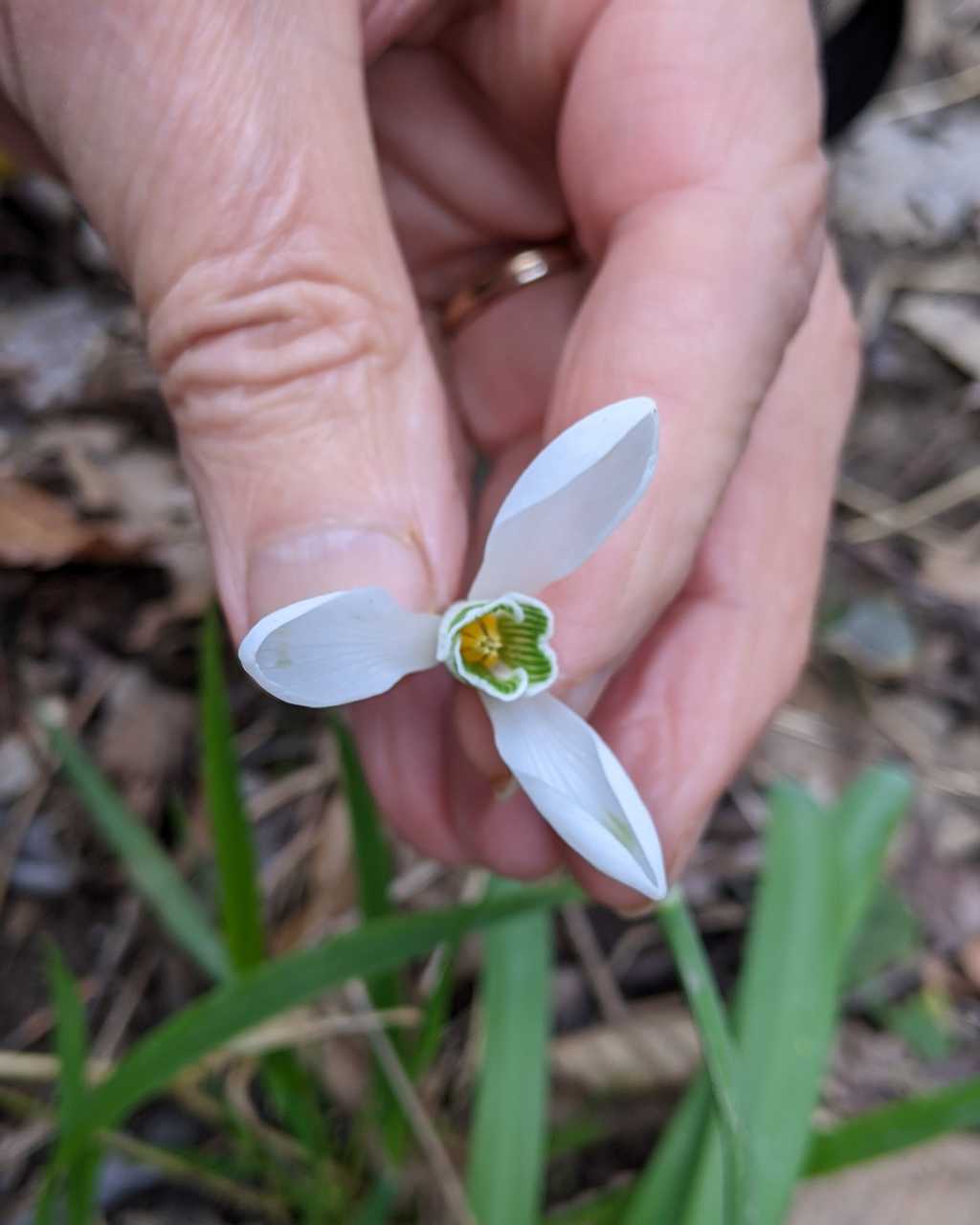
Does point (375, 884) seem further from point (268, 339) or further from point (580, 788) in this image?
point (268, 339)

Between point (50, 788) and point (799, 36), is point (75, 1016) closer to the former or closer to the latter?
point (50, 788)

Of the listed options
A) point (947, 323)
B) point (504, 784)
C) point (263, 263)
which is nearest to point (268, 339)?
point (263, 263)

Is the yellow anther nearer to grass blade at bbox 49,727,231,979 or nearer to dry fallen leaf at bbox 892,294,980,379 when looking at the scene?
grass blade at bbox 49,727,231,979

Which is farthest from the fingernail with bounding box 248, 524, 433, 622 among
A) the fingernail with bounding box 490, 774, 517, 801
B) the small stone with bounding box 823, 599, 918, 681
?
the small stone with bounding box 823, 599, 918, 681

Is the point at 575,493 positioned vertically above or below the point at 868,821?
above

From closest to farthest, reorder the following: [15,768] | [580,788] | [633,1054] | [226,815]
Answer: [580,788] → [226,815] → [633,1054] → [15,768]

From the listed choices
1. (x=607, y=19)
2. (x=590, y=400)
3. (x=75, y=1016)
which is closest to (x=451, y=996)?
(x=75, y=1016)

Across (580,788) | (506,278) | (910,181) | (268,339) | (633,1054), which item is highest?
(268,339)
